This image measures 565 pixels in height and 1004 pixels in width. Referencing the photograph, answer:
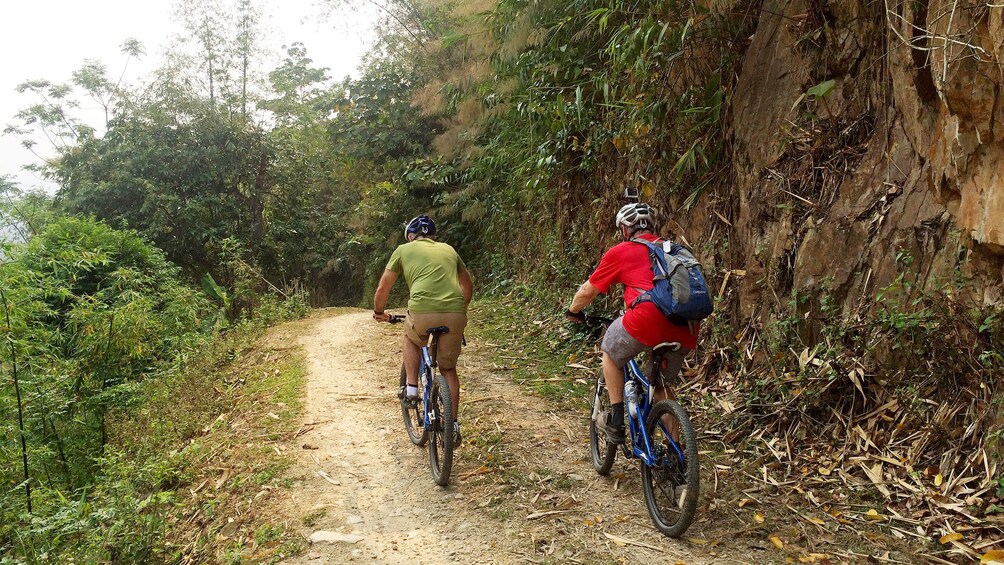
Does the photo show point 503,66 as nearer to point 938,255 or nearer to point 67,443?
point 938,255

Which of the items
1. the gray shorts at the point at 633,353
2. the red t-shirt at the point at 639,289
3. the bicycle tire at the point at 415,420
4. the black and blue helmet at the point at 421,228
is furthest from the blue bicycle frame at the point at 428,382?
the red t-shirt at the point at 639,289

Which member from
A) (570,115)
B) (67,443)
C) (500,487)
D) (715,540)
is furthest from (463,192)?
(715,540)

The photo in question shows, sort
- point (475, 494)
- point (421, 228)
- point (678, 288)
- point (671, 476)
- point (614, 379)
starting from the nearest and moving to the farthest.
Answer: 1. point (678, 288)
2. point (671, 476)
3. point (614, 379)
4. point (475, 494)
5. point (421, 228)

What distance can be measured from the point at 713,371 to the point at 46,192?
23931mm

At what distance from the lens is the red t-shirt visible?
13.1 feet

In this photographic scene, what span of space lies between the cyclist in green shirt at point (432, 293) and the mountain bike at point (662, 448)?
45.6 inches

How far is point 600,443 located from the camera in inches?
197

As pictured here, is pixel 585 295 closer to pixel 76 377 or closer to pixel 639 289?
pixel 639 289

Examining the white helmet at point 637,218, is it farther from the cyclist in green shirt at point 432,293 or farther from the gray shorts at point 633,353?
the cyclist in green shirt at point 432,293

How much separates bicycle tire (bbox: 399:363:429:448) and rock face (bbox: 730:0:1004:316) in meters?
3.11

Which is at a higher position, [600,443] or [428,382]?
[428,382]

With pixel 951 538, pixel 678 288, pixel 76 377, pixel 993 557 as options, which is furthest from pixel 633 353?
pixel 76 377

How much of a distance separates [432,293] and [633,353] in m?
1.67

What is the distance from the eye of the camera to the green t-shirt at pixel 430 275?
16.3 feet
